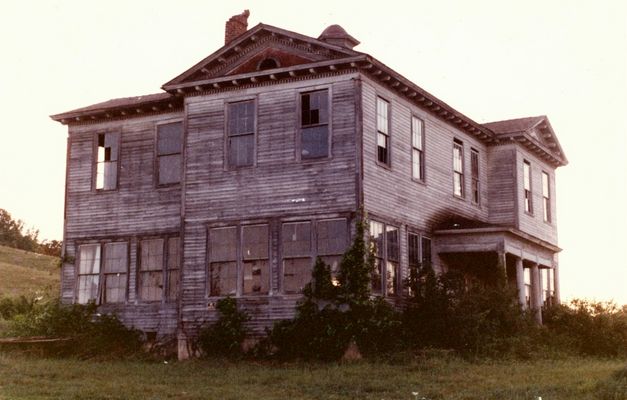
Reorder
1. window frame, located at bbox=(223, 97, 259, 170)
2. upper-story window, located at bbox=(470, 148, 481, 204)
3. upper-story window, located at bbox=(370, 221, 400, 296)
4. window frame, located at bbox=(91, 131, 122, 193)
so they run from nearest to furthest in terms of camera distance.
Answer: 1. upper-story window, located at bbox=(370, 221, 400, 296)
2. window frame, located at bbox=(223, 97, 259, 170)
3. window frame, located at bbox=(91, 131, 122, 193)
4. upper-story window, located at bbox=(470, 148, 481, 204)

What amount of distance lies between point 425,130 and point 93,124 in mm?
11420

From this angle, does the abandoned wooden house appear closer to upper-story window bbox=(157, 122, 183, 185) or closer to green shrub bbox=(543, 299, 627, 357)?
upper-story window bbox=(157, 122, 183, 185)

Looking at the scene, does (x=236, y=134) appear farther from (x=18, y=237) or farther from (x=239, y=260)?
(x=18, y=237)

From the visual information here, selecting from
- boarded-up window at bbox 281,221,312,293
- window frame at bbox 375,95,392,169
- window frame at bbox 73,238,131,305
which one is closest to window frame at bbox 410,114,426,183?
window frame at bbox 375,95,392,169

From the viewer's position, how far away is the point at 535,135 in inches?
1420

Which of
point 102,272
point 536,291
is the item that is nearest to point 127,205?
point 102,272

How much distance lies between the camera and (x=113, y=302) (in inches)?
1207

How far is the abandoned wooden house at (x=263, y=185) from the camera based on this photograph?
87.2 ft

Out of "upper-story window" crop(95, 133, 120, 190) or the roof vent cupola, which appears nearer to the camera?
the roof vent cupola

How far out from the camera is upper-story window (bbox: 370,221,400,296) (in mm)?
26734

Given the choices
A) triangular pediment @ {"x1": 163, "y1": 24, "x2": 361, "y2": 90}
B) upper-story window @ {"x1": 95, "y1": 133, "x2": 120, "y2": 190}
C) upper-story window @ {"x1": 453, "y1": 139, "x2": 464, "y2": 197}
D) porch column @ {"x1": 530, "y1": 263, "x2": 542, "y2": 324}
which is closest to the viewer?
triangular pediment @ {"x1": 163, "y1": 24, "x2": 361, "y2": 90}

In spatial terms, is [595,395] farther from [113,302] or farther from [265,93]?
[113,302]

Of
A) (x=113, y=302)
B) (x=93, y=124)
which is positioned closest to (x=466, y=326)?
(x=113, y=302)

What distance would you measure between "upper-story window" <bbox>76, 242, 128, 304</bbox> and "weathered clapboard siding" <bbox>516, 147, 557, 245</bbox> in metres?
14.3
